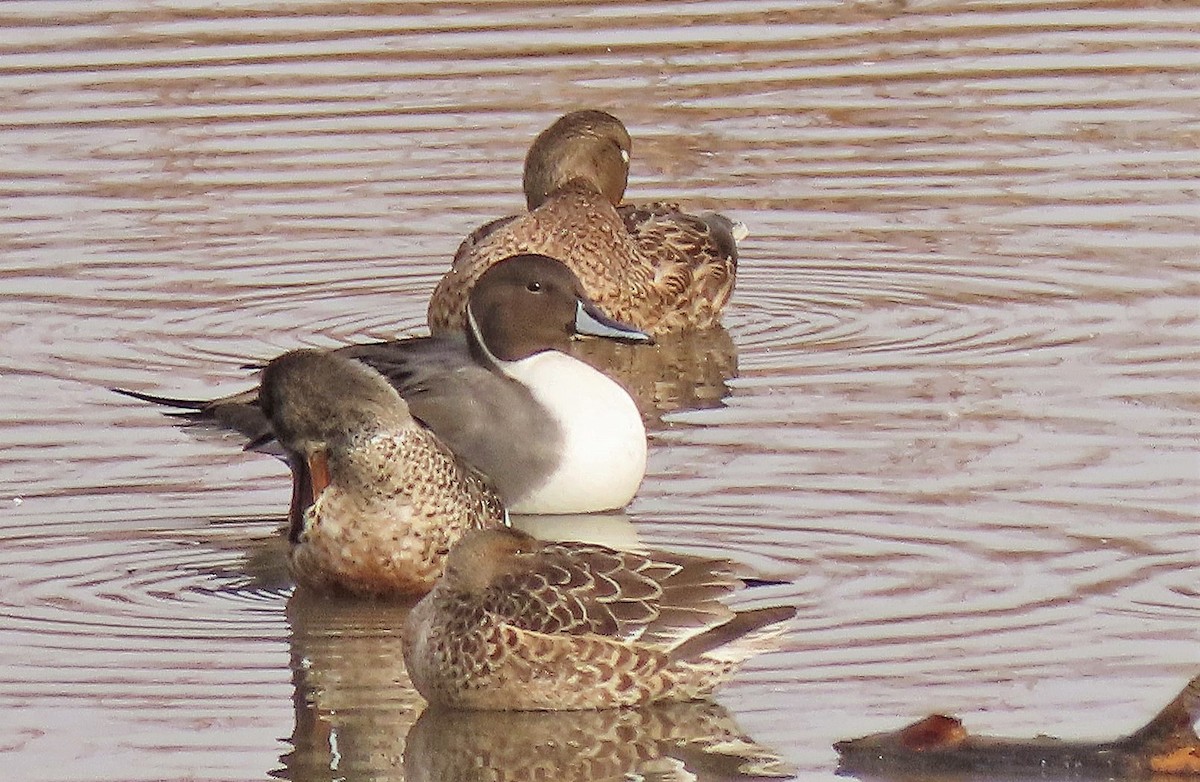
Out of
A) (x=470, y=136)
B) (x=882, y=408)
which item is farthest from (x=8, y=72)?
(x=882, y=408)

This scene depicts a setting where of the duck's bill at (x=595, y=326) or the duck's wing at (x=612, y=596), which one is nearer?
the duck's wing at (x=612, y=596)

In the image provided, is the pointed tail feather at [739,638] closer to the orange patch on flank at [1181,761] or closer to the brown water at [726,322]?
the brown water at [726,322]

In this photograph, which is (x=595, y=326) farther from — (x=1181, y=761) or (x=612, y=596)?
(x=1181, y=761)

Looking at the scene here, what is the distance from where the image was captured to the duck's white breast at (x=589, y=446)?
934cm

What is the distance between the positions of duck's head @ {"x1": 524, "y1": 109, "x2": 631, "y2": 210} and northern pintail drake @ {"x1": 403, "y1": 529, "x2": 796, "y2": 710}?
15.9ft

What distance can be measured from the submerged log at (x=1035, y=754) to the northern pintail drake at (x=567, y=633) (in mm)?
600

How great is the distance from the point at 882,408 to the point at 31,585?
2799mm

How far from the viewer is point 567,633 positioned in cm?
752

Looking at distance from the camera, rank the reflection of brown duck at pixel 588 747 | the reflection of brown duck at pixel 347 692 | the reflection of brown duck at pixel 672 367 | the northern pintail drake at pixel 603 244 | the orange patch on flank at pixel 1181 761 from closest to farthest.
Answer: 1. the orange patch on flank at pixel 1181 761
2. the reflection of brown duck at pixel 588 747
3. the reflection of brown duck at pixel 347 692
4. the reflection of brown duck at pixel 672 367
5. the northern pintail drake at pixel 603 244

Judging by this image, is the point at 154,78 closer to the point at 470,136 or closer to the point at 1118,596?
the point at 470,136

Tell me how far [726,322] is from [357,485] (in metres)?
3.53

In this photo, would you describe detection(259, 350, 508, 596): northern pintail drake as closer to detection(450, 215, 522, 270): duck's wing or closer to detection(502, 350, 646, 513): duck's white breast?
detection(502, 350, 646, 513): duck's white breast

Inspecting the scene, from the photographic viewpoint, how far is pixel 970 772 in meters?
6.91

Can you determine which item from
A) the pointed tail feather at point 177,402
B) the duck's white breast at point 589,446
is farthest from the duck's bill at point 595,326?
the pointed tail feather at point 177,402
